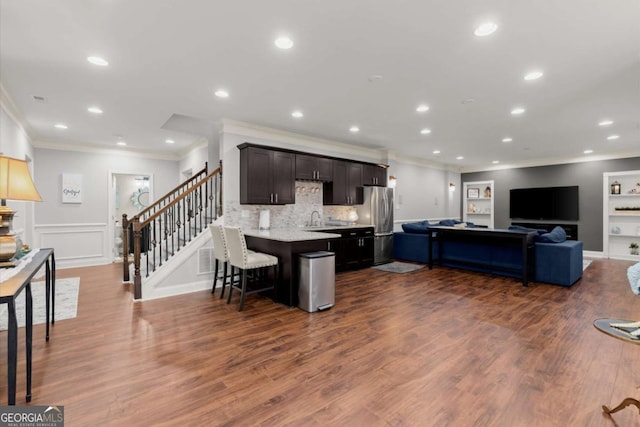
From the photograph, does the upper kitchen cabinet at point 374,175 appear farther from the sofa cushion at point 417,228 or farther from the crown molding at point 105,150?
the crown molding at point 105,150

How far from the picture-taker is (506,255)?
5684 millimetres

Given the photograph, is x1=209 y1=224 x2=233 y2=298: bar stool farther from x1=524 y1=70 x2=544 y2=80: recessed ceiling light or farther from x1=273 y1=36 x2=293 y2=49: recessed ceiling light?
x1=524 y1=70 x2=544 y2=80: recessed ceiling light

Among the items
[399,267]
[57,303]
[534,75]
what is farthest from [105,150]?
[534,75]

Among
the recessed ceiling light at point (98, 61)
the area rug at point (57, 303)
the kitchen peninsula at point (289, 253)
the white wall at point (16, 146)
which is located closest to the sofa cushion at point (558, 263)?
the kitchen peninsula at point (289, 253)

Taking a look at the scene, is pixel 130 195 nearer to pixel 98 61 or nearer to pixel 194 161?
pixel 194 161

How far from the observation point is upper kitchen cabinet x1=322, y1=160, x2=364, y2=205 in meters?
6.32

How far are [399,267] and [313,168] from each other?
111 inches

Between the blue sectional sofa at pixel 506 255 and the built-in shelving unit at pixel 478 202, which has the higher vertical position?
the built-in shelving unit at pixel 478 202

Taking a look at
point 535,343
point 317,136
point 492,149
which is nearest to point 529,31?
point 535,343

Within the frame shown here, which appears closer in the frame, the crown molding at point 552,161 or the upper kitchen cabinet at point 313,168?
the upper kitchen cabinet at point 313,168

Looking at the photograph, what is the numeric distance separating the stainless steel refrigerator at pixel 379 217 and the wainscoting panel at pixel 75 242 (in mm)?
6003

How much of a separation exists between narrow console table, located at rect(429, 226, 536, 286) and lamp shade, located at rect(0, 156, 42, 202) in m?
6.24

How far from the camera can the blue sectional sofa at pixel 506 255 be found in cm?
504

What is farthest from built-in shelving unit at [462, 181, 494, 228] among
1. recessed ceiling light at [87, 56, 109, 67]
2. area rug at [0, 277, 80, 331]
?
area rug at [0, 277, 80, 331]
